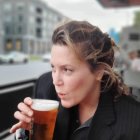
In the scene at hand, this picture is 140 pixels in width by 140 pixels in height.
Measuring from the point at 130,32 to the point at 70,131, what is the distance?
9983mm

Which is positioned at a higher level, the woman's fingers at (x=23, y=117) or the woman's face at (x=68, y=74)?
the woman's face at (x=68, y=74)

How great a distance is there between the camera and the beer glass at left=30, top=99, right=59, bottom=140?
1006mm

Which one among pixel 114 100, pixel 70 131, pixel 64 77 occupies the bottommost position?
pixel 70 131

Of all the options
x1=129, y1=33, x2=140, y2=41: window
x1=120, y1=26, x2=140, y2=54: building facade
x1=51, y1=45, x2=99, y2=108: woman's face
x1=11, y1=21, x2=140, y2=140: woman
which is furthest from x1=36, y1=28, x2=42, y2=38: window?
x1=51, y1=45, x2=99, y2=108: woman's face

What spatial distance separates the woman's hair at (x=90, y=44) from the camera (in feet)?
3.68

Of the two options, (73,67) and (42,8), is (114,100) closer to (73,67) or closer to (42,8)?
(73,67)

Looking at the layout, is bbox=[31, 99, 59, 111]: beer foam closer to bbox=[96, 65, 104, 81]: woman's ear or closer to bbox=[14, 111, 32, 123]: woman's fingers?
bbox=[14, 111, 32, 123]: woman's fingers

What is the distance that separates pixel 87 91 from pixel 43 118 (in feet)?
0.72

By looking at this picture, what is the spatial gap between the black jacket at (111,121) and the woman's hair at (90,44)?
55mm

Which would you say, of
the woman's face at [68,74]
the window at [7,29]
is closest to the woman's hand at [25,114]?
the woman's face at [68,74]

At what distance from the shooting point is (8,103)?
3502 millimetres

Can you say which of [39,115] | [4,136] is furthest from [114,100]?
[4,136]

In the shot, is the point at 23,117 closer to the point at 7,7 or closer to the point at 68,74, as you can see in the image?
the point at 68,74

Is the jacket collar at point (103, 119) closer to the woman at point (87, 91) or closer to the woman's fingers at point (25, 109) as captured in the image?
the woman at point (87, 91)
